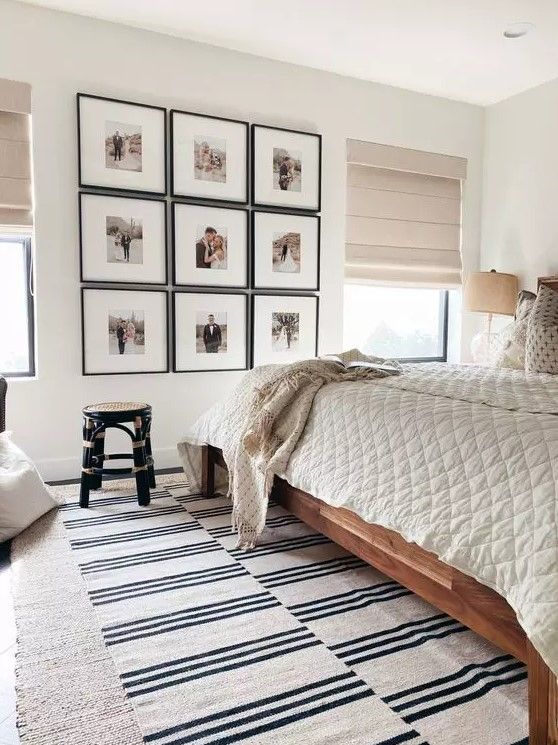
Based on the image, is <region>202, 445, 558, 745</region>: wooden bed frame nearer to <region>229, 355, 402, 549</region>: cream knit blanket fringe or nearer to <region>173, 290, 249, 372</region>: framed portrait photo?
<region>229, 355, 402, 549</region>: cream knit blanket fringe

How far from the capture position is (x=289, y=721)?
140cm

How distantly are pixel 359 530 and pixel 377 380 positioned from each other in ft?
2.11

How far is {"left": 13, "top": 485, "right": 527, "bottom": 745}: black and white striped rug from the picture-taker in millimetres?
1396

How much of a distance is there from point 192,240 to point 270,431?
5.64ft

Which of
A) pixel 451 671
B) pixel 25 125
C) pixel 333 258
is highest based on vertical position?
pixel 25 125

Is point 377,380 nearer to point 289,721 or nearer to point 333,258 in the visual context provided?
point 289,721

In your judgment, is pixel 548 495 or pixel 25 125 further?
pixel 25 125

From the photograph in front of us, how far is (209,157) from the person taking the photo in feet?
12.0

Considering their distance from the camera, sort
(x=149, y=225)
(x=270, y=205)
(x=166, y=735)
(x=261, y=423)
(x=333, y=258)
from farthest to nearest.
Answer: (x=333, y=258)
(x=270, y=205)
(x=149, y=225)
(x=261, y=423)
(x=166, y=735)

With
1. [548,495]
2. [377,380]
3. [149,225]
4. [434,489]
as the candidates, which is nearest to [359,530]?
[434,489]

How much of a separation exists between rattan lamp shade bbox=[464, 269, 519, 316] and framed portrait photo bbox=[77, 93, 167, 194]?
215cm

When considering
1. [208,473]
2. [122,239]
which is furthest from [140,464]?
[122,239]

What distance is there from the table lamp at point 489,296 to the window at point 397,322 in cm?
47

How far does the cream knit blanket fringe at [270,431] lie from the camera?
2.30 m
